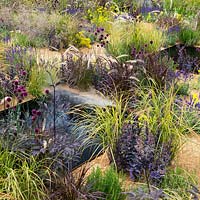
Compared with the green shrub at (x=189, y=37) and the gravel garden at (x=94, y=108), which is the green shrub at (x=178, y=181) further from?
the green shrub at (x=189, y=37)

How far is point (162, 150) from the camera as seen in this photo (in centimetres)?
378

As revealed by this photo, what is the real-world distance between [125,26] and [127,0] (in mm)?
3976

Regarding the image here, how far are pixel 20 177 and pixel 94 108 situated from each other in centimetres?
204

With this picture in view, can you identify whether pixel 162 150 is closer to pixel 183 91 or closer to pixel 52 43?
pixel 183 91

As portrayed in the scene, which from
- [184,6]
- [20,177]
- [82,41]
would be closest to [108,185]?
[20,177]

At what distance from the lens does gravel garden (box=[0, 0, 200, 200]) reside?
329cm

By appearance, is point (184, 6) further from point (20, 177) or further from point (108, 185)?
point (20, 177)

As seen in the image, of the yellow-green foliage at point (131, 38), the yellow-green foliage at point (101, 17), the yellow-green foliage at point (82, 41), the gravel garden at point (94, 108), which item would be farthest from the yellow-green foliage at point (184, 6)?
the yellow-green foliage at point (82, 41)

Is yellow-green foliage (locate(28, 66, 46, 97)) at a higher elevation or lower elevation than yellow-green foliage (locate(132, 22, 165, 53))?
lower

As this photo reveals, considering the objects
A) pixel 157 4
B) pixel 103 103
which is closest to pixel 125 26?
pixel 103 103

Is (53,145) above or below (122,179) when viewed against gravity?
above

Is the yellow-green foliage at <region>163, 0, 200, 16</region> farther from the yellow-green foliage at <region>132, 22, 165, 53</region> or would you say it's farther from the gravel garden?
the yellow-green foliage at <region>132, 22, 165, 53</region>

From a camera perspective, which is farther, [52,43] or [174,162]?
[52,43]

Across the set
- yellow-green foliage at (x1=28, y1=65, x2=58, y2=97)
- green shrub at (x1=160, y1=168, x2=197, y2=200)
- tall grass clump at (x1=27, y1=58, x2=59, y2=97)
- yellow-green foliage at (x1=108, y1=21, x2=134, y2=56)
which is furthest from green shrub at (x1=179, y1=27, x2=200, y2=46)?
green shrub at (x1=160, y1=168, x2=197, y2=200)
